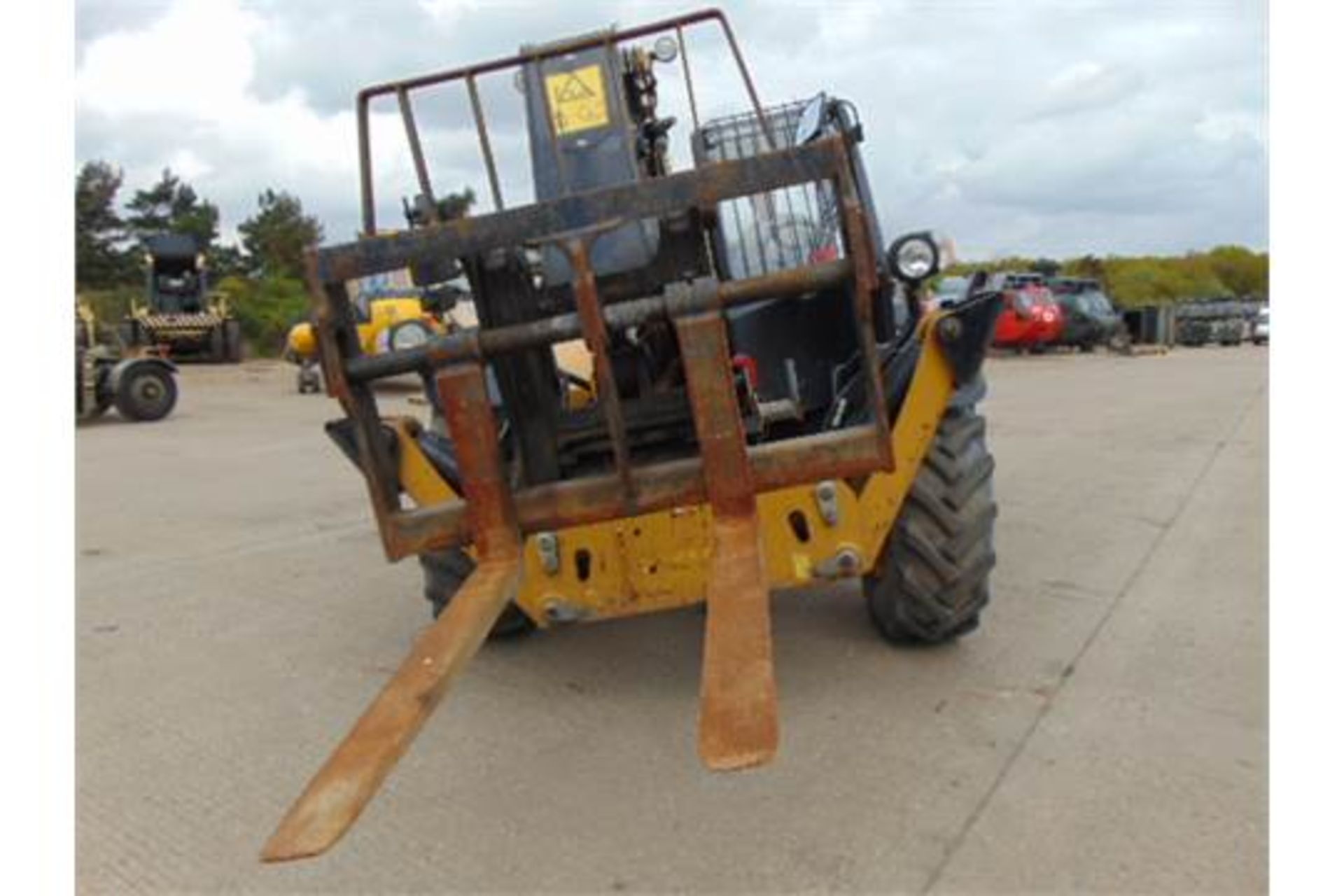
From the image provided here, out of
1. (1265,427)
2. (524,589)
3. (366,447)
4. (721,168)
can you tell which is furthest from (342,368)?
(1265,427)

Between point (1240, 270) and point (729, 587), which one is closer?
point (729, 587)

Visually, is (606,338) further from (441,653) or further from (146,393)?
(146,393)

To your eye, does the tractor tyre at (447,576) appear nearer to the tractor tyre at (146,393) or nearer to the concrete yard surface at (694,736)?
the concrete yard surface at (694,736)

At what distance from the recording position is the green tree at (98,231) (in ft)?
133

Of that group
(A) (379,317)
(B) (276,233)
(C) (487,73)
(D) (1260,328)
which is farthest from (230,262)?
(C) (487,73)

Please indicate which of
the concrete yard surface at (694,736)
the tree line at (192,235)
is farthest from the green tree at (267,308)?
the concrete yard surface at (694,736)

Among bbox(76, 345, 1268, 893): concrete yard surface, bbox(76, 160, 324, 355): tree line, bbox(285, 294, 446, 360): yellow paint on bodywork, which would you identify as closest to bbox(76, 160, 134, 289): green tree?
bbox(76, 160, 324, 355): tree line

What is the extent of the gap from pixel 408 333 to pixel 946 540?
5602mm

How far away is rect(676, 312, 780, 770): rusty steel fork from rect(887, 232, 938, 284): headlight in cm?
128

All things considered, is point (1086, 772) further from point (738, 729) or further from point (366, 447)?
point (366, 447)

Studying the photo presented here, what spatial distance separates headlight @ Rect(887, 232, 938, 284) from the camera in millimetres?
4160

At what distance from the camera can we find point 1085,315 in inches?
1133

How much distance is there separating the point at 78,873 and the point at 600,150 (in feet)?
9.93

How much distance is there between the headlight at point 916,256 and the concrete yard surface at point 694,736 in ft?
4.82
